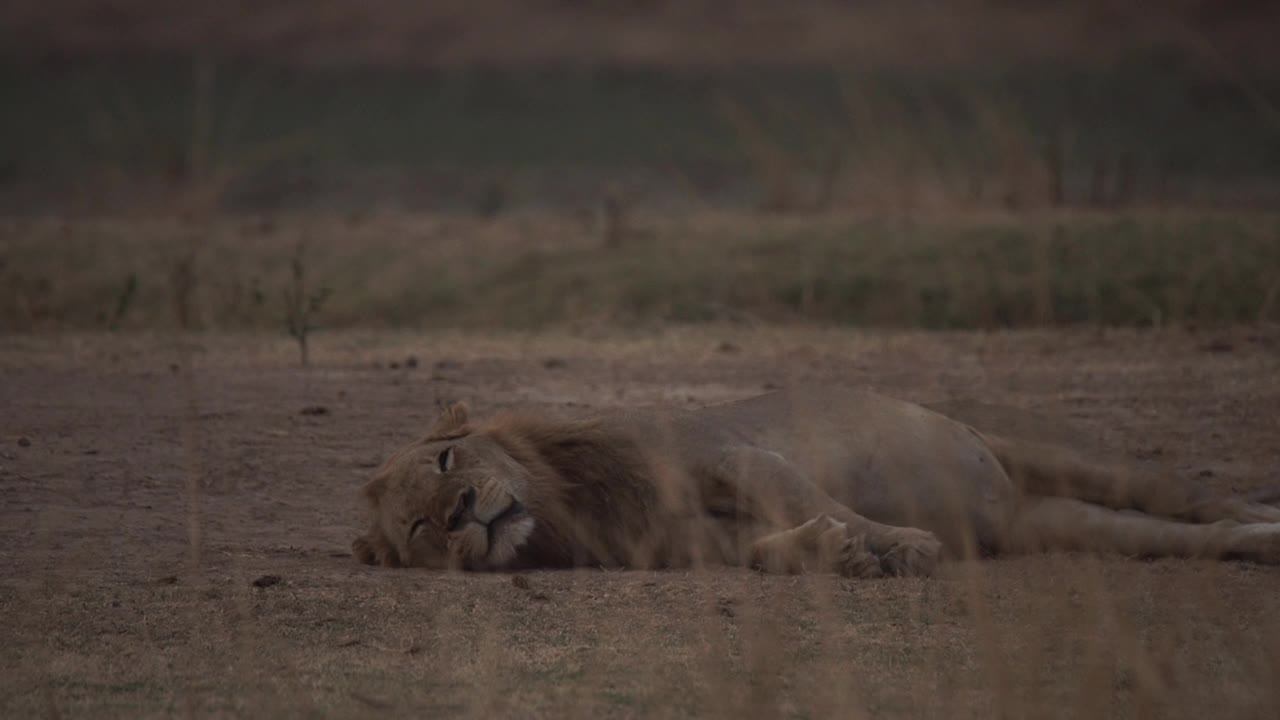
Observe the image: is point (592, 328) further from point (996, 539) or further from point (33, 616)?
point (33, 616)

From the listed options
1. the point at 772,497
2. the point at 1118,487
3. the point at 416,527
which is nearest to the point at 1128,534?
the point at 1118,487

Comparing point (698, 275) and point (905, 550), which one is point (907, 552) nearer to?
point (905, 550)

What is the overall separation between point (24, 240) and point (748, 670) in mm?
12073

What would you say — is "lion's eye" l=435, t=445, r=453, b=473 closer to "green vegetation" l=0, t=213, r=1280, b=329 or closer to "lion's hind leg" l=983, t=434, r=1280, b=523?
"lion's hind leg" l=983, t=434, r=1280, b=523

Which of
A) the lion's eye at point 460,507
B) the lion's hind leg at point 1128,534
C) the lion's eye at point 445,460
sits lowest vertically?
the lion's hind leg at point 1128,534

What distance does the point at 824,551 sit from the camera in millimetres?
5145

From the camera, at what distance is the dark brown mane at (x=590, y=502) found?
546 centimetres

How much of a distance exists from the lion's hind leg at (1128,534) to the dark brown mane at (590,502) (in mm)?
1307

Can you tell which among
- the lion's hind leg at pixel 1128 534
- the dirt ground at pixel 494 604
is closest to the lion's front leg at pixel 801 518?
the dirt ground at pixel 494 604

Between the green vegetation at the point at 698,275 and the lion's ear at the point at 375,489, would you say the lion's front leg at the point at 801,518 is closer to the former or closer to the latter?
the lion's ear at the point at 375,489

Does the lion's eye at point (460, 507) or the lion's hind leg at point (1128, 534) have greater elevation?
the lion's eye at point (460, 507)

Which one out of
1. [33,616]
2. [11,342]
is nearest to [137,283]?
[11,342]

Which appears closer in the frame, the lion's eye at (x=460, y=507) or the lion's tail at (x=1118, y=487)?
the lion's eye at (x=460, y=507)

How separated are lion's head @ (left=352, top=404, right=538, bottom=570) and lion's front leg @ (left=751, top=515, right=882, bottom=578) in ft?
2.61
